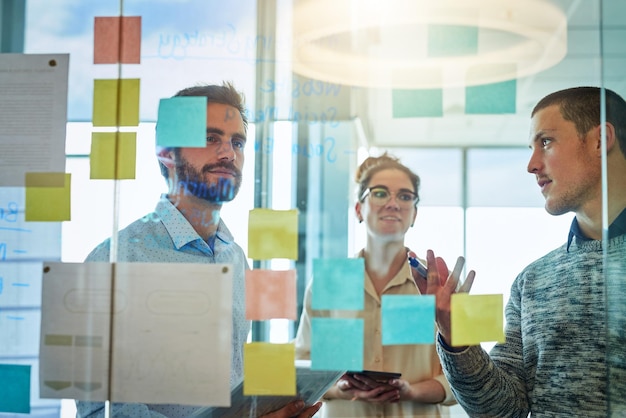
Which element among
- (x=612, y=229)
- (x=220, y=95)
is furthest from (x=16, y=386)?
(x=612, y=229)

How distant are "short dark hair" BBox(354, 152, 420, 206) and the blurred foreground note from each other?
0.70 metres

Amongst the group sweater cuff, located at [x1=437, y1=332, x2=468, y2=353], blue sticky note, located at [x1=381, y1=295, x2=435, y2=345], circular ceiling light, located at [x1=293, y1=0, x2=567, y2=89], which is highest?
circular ceiling light, located at [x1=293, y1=0, x2=567, y2=89]

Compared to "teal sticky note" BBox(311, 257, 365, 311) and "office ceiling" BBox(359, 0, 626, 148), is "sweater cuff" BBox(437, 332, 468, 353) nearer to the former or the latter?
"teal sticky note" BBox(311, 257, 365, 311)

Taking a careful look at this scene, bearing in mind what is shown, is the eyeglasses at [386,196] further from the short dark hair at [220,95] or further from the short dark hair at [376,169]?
the short dark hair at [220,95]

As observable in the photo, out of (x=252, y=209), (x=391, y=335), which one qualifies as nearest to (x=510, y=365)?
(x=391, y=335)

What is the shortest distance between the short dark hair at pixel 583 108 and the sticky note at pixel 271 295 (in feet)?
2.21

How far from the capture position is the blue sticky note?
148 centimetres

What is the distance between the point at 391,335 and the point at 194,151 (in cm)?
60

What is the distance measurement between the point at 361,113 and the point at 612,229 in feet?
2.04

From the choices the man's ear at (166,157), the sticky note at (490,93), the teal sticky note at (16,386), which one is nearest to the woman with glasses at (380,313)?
the sticky note at (490,93)

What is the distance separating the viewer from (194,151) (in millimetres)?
1558

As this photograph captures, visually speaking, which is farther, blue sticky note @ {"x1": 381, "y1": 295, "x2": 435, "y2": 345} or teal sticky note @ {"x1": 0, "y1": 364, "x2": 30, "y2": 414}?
teal sticky note @ {"x1": 0, "y1": 364, "x2": 30, "y2": 414}

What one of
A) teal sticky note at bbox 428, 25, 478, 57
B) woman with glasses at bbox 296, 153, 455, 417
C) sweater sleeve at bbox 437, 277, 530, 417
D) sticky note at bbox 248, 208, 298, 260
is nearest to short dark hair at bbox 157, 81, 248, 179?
sticky note at bbox 248, 208, 298, 260

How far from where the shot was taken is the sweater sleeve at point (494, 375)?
1.47 m
